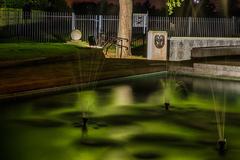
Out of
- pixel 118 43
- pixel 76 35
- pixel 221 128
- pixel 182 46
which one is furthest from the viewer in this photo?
pixel 76 35

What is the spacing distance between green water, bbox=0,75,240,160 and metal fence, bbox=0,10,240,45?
16571 mm

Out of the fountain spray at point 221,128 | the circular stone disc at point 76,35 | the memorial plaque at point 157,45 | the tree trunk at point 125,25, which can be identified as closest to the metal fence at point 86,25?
the circular stone disc at point 76,35

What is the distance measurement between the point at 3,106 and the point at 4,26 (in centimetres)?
2315

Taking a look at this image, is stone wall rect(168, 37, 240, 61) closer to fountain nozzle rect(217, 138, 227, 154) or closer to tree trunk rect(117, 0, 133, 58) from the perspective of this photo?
tree trunk rect(117, 0, 133, 58)

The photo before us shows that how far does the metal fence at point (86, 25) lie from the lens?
33938mm

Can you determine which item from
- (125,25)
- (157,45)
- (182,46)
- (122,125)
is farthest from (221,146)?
(125,25)

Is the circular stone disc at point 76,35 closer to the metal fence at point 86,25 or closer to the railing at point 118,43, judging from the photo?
the metal fence at point 86,25

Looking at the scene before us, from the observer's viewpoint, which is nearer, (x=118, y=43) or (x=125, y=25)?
(x=125, y=25)

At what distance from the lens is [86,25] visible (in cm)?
3450

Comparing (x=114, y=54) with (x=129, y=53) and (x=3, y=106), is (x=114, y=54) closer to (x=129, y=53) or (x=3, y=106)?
(x=129, y=53)

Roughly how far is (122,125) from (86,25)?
23602 millimetres

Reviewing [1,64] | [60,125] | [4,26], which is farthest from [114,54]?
[60,125]

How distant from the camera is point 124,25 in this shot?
92.9 feet

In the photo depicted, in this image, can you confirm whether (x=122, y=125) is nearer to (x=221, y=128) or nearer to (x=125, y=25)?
(x=221, y=128)
